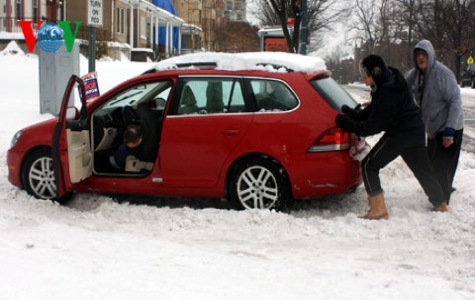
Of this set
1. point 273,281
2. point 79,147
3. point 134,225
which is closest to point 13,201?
point 79,147

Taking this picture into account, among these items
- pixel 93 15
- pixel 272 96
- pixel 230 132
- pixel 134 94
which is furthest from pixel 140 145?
pixel 93 15

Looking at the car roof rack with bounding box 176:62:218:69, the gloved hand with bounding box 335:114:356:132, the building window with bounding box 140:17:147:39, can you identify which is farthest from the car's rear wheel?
the building window with bounding box 140:17:147:39

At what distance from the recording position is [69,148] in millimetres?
6004

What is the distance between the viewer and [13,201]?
6.36m

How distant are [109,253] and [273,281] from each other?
130cm

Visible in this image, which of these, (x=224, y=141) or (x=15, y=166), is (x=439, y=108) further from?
(x=15, y=166)

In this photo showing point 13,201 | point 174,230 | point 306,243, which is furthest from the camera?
point 13,201

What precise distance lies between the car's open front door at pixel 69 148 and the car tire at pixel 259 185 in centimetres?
157

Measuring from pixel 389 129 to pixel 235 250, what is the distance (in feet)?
6.83

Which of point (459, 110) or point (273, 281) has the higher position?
point (459, 110)

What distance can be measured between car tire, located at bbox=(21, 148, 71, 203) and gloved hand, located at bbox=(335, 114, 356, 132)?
9.95 feet

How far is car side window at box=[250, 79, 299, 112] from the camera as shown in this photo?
598cm

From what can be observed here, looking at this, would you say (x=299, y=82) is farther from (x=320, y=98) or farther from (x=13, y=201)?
(x=13, y=201)

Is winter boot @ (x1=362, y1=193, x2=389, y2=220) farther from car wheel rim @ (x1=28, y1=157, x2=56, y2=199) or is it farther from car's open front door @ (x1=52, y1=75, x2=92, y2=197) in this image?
car wheel rim @ (x1=28, y1=157, x2=56, y2=199)
